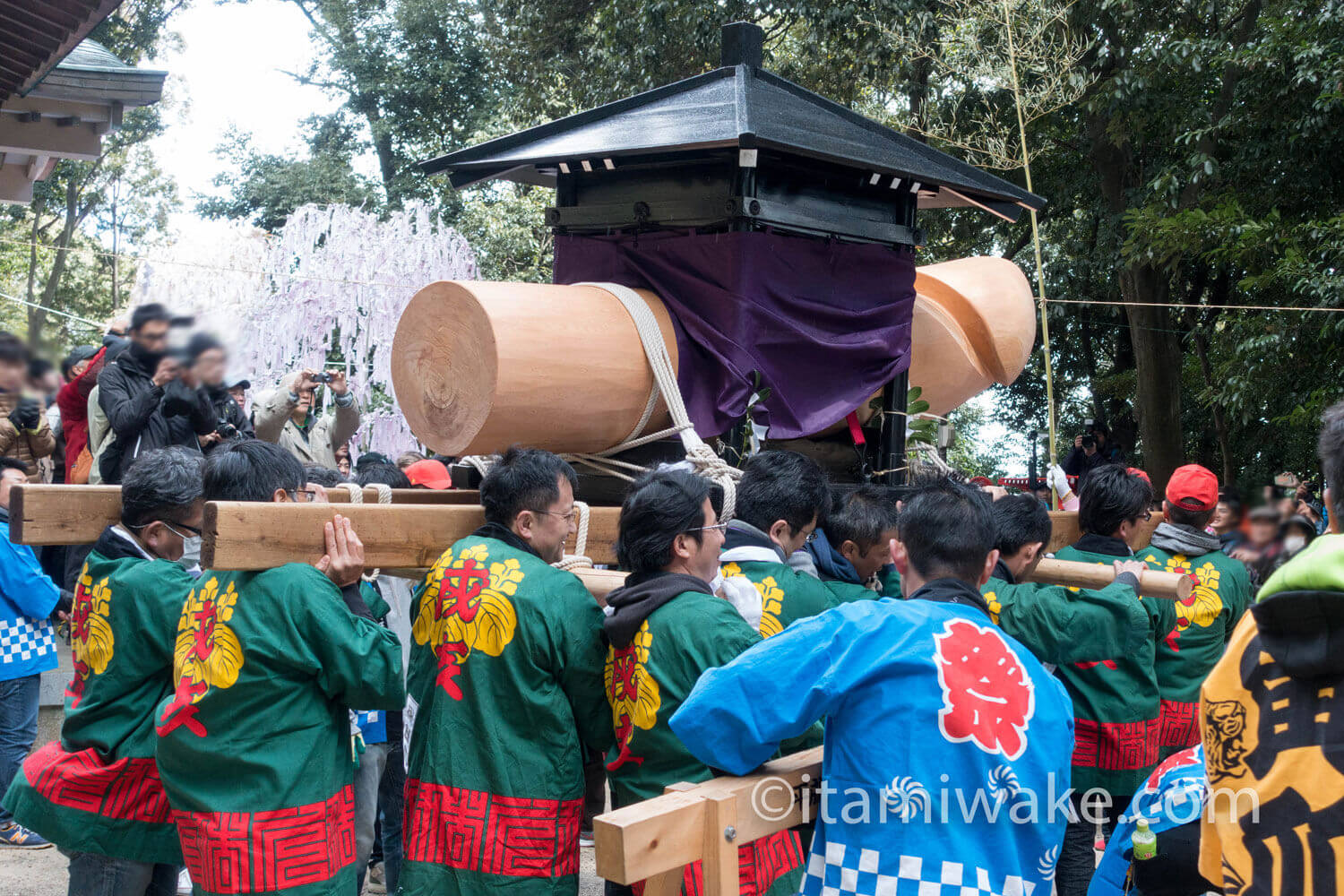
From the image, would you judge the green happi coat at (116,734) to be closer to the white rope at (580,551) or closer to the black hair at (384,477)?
the white rope at (580,551)

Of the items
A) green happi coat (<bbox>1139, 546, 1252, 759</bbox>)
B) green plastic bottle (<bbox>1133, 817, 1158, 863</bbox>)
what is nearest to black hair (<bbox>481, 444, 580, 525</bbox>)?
green plastic bottle (<bbox>1133, 817, 1158, 863</bbox>)

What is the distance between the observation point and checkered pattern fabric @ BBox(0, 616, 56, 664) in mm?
4879

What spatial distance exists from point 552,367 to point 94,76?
3.41 meters

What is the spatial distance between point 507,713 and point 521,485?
2.00 ft

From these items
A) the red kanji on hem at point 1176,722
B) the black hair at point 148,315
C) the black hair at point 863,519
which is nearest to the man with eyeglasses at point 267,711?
the black hair at point 863,519

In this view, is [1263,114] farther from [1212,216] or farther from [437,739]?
[437,739]

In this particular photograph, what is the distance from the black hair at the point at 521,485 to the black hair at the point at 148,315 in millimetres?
2028

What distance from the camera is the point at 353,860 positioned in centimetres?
302

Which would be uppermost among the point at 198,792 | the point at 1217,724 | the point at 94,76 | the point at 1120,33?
the point at 1120,33

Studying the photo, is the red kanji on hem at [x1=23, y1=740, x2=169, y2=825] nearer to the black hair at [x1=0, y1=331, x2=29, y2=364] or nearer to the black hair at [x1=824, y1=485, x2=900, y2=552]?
the black hair at [x1=824, y1=485, x2=900, y2=552]

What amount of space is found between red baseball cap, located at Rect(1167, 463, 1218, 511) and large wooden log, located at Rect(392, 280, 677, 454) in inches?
87.5

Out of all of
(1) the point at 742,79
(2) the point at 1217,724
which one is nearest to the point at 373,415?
(1) the point at 742,79

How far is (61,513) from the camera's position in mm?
3066

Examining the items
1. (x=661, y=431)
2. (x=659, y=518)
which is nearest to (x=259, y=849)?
(x=659, y=518)
